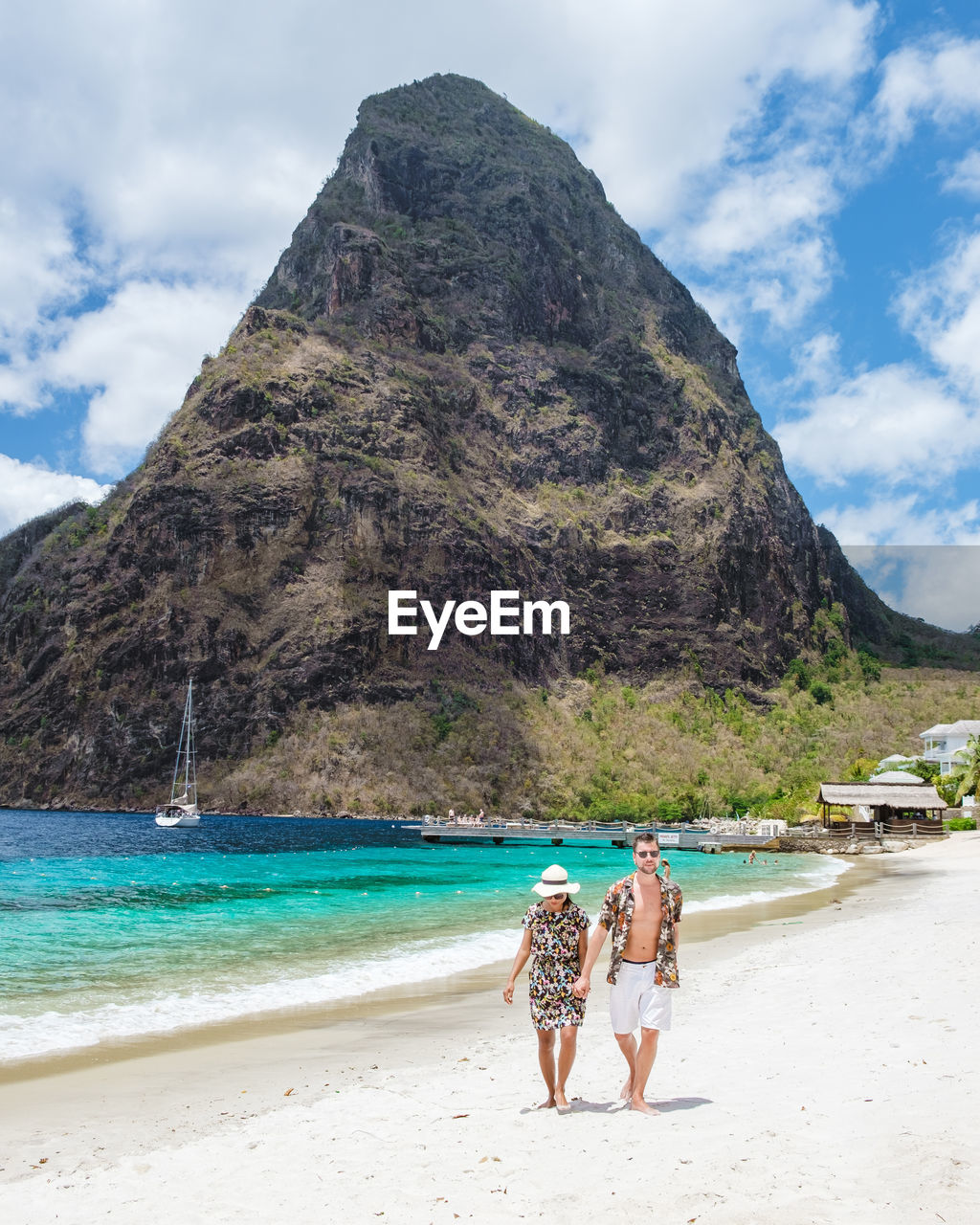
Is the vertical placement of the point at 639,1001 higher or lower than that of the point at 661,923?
lower

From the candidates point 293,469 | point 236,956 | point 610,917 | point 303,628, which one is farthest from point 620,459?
point 610,917

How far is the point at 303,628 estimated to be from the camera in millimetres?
108812

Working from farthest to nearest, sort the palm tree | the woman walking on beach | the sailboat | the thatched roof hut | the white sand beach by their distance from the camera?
the sailboat → the palm tree → the thatched roof hut → the woman walking on beach → the white sand beach

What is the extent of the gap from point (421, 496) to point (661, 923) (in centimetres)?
11565

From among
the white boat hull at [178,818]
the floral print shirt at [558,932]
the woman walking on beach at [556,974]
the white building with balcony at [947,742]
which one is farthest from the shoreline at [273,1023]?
the white building with balcony at [947,742]

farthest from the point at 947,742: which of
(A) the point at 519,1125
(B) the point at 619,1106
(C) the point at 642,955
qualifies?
(A) the point at 519,1125

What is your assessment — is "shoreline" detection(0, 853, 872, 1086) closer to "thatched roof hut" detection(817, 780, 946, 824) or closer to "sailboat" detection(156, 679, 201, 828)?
"thatched roof hut" detection(817, 780, 946, 824)

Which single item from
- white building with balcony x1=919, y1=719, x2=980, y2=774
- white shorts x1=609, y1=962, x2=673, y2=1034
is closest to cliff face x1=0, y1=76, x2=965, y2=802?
white building with balcony x1=919, y1=719, x2=980, y2=774

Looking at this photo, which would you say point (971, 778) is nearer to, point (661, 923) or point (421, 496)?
point (661, 923)

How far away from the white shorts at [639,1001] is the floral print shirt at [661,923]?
71 millimetres

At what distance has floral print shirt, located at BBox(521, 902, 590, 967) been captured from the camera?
809 centimetres

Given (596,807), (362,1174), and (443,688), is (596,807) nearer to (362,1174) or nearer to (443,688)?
(443,688)
